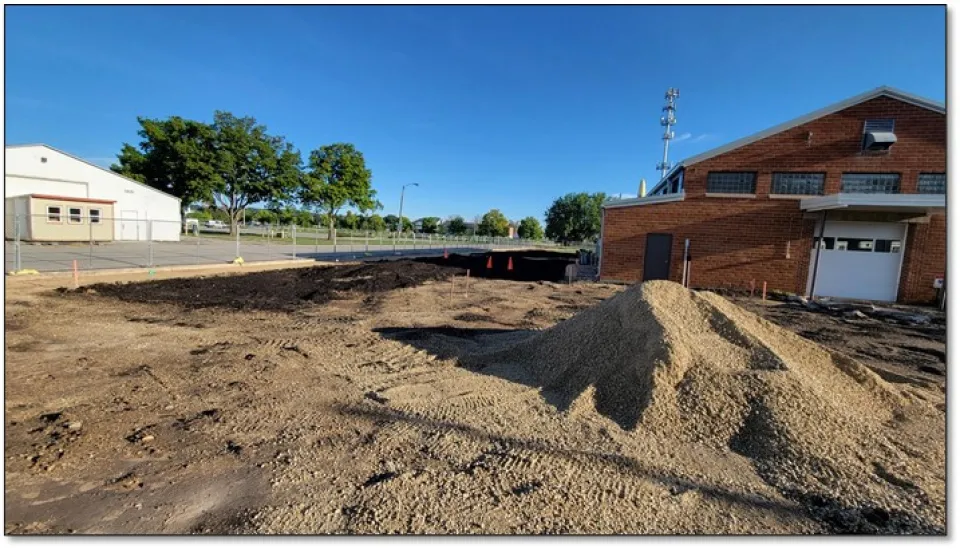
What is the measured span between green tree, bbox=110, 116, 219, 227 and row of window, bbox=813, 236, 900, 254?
46.4 meters

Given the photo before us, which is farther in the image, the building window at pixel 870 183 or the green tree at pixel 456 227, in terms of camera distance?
the green tree at pixel 456 227

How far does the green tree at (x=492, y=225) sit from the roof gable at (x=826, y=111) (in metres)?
91.6

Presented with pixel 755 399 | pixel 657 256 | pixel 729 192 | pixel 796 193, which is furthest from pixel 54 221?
pixel 796 193

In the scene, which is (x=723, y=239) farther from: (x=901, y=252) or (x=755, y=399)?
(x=755, y=399)

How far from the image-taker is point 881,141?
14266 mm

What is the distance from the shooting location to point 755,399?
390cm

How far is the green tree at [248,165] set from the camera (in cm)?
4022

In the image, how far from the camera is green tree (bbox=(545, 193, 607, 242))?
7294 cm

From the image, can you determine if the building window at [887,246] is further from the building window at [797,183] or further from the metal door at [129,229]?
the metal door at [129,229]

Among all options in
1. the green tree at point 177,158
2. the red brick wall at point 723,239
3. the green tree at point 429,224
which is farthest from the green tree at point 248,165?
the green tree at point 429,224

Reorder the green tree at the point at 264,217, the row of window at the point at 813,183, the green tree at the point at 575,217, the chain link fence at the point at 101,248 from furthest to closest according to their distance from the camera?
the green tree at the point at 575,217
the green tree at the point at 264,217
the chain link fence at the point at 101,248
the row of window at the point at 813,183

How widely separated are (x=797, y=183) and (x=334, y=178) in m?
42.2

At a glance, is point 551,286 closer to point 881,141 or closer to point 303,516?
point 881,141

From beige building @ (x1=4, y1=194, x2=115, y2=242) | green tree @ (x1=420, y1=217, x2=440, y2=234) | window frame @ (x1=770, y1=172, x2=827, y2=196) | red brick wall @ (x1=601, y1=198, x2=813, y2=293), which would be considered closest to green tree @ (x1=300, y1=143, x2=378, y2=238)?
beige building @ (x1=4, y1=194, x2=115, y2=242)
